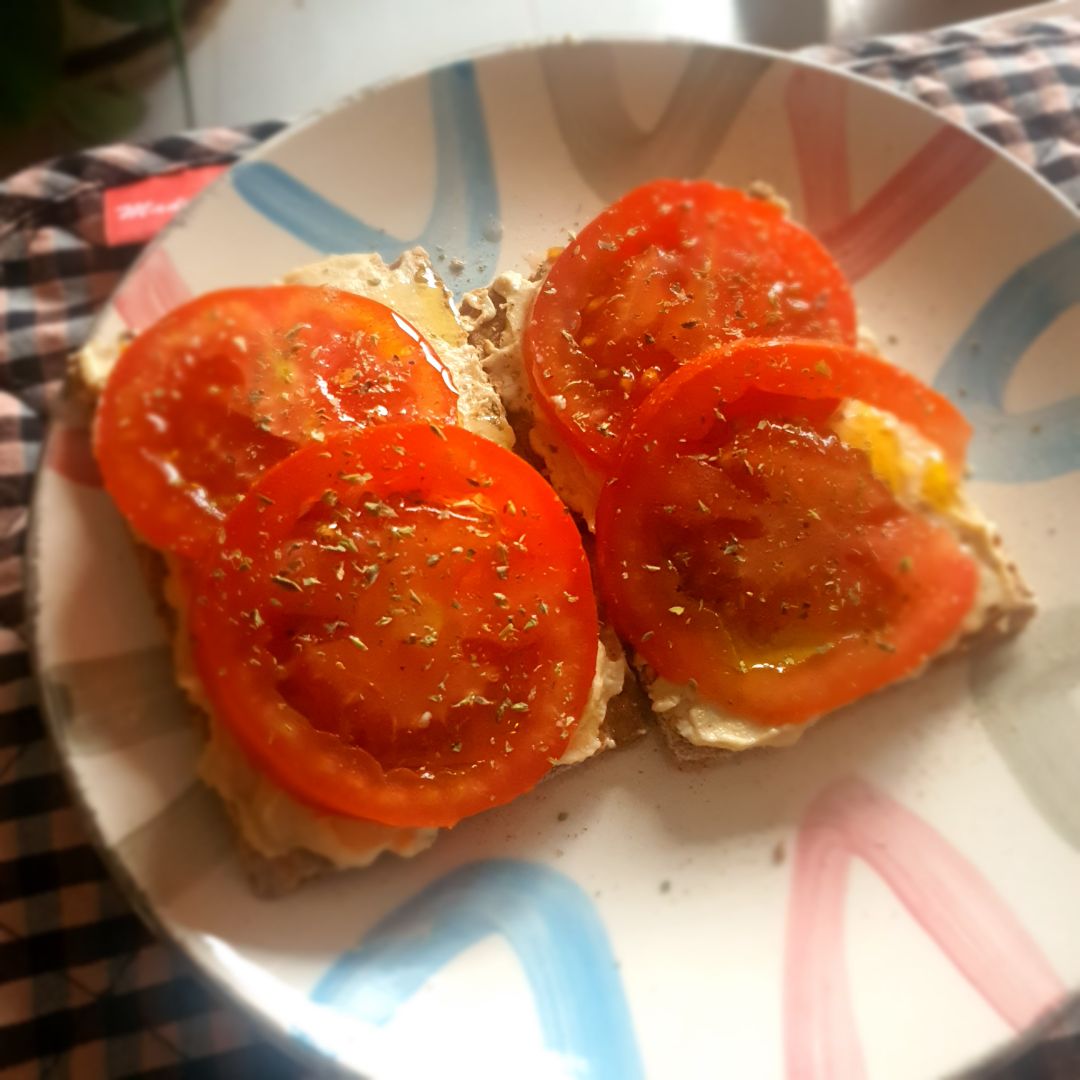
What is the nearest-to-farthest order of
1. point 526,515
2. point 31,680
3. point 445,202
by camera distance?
point 526,515 < point 31,680 < point 445,202

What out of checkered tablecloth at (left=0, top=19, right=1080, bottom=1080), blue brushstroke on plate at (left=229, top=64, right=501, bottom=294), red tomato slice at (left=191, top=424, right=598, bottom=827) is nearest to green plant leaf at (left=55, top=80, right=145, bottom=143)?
checkered tablecloth at (left=0, top=19, right=1080, bottom=1080)

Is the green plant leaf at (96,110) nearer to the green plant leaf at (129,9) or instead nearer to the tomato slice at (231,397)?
the green plant leaf at (129,9)

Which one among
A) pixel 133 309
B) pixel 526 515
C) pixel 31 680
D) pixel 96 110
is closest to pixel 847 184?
pixel 526 515

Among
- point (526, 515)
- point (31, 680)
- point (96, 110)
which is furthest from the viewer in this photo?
point (96, 110)

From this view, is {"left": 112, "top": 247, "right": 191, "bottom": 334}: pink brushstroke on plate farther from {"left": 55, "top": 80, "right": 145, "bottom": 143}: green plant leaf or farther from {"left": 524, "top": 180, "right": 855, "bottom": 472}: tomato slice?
{"left": 55, "top": 80, "right": 145, "bottom": 143}: green plant leaf

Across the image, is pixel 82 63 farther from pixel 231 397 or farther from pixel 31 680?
pixel 31 680

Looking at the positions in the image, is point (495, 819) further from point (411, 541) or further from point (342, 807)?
point (411, 541)

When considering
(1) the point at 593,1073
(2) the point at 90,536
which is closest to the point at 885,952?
(1) the point at 593,1073
